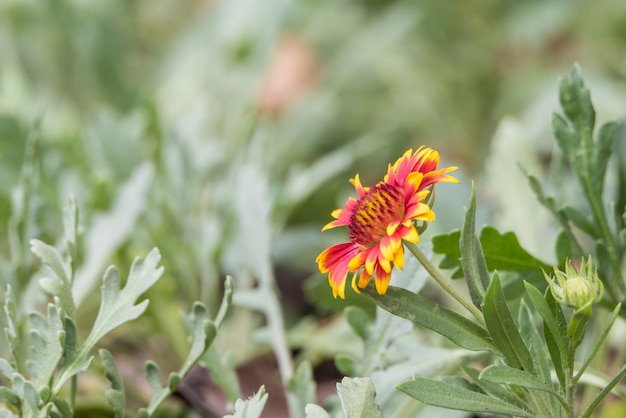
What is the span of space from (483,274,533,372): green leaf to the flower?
1.8 inches

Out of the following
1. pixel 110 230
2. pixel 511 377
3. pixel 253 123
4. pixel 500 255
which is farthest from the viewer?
pixel 253 123

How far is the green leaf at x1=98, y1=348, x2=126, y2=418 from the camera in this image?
417 millimetres

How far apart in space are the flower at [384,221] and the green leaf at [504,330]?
1.8 inches

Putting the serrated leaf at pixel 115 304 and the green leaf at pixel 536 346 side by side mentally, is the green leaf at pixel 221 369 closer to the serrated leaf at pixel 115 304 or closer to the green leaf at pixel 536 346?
the serrated leaf at pixel 115 304

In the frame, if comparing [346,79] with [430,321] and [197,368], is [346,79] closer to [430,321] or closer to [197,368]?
[197,368]

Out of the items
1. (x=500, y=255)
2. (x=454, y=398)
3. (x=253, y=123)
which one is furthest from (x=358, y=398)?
(x=253, y=123)

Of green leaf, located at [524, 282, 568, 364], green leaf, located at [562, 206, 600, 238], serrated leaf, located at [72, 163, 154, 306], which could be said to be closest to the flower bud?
green leaf, located at [524, 282, 568, 364]

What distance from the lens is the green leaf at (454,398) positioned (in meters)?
0.36

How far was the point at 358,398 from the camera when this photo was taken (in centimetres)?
38

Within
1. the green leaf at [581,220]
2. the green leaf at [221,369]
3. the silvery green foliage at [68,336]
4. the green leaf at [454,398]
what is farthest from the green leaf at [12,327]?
the green leaf at [581,220]

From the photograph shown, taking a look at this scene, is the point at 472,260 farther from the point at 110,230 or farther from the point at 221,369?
the point at 110,230

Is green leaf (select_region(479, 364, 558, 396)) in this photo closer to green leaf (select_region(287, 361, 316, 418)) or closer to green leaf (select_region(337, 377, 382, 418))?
green leaf (select_region(337, 377, 382, 418))

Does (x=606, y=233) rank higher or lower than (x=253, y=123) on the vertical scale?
lower

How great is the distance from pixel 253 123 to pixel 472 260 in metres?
0.46
